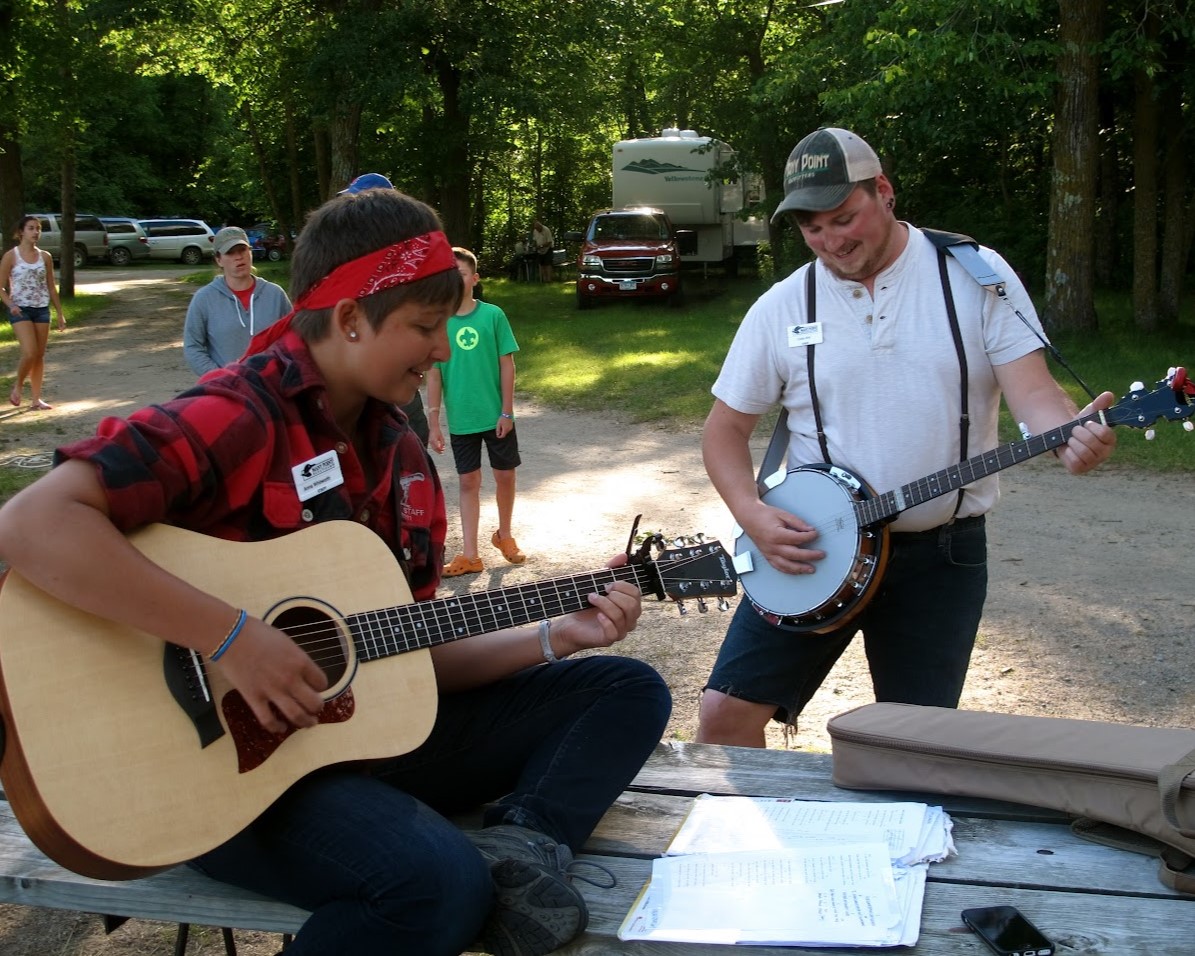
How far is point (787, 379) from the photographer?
335 centimetres

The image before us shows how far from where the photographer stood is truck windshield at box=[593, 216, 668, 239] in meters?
22.3

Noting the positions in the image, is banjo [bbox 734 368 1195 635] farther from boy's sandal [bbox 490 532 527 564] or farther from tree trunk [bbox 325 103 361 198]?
tree trunk [bbox 325 103 361 198]

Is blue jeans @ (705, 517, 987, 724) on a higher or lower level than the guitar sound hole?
lower

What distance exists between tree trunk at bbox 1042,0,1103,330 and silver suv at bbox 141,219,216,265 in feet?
111

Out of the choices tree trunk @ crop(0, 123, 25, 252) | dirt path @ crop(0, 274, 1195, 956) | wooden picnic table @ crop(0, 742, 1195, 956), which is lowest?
dirt path @ crop(0, 274, 1195, 956)

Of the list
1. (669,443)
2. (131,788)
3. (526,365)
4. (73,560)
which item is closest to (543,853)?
(131,788)

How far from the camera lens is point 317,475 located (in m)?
2.50

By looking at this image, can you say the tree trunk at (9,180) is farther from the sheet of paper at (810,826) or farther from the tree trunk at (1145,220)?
the sheet of paper at (810,826)

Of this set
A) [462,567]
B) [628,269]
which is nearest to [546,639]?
[462,567]

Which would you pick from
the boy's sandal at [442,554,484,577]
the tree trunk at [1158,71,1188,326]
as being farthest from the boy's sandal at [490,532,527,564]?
the tree trunk at [1158,71,1188,326]

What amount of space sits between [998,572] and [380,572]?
15.8 feet

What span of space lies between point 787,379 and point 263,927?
1947mm

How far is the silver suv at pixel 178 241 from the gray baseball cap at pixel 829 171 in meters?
41.2

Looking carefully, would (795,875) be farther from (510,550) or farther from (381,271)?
(510,550)
